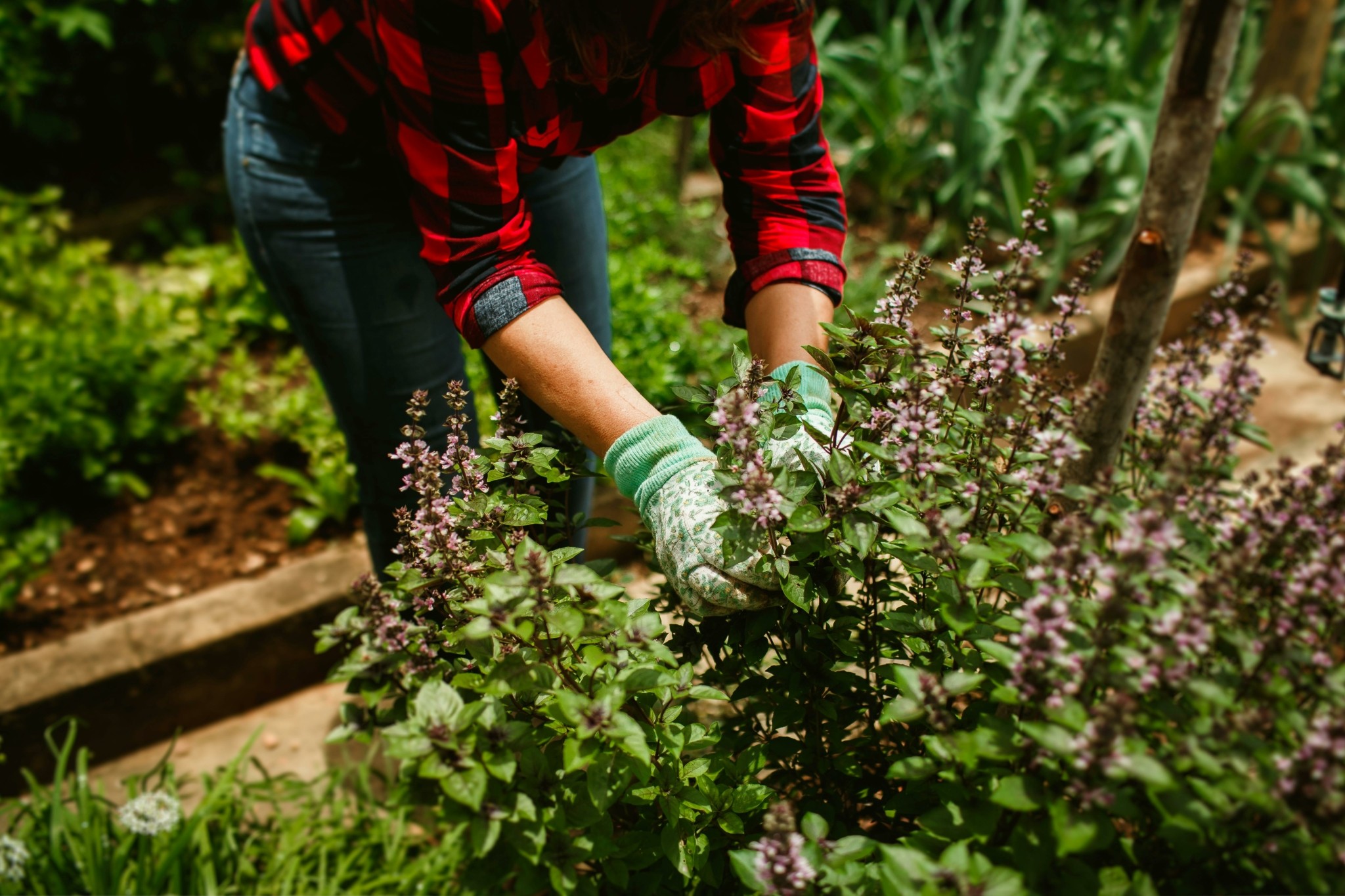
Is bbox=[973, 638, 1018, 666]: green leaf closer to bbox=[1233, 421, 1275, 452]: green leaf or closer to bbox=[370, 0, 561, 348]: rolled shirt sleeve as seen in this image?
bbox=[1233, 421, 1275, 452]: green leaf

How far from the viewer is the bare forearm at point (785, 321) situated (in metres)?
1.51

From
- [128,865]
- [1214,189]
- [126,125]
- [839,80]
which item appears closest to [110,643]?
[128,865]

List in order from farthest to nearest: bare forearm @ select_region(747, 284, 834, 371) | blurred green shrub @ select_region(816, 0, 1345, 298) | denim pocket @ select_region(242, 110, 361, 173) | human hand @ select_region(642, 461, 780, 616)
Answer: blurred green shrub @ select_region(816, 0, 1345, 298)
denim pocket @ select_region(242, 110, 361, 173)
bare forearm @ select_region(747, 284, 834, 371)
human hand @ select_region(642, 461, 780, 616)

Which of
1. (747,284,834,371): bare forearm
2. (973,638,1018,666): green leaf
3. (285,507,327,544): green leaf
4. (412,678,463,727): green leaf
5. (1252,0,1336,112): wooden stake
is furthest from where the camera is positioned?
(1252,0,1336,112): wooden stake

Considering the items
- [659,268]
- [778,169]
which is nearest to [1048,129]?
[659,268]

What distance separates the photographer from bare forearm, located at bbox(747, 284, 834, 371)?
1.51m

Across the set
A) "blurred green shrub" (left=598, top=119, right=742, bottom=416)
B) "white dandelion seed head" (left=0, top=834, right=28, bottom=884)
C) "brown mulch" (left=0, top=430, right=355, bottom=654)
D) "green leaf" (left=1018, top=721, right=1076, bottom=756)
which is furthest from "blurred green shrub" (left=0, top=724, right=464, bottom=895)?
"green leaf" (left=1018, top=721, right=1076, bottom=756)

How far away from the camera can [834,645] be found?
4.34 ft

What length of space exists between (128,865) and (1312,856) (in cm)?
212

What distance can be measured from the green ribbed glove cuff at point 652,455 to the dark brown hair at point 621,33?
0.55m

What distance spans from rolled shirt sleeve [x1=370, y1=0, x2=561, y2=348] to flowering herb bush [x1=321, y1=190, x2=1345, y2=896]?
245mm

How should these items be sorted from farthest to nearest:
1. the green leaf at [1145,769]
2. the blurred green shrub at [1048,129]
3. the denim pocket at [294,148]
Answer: the blurred green shrub at [1048,129], the denim pocket at [294,148], the green leaf at [1145,769]

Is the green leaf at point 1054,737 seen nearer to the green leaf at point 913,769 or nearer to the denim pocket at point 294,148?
Result: the green leaf at point 913,769

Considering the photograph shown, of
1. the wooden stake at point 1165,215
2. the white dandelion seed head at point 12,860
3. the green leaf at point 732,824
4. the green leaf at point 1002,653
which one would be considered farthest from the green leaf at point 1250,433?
the white dandelion seed head at point 12,860
